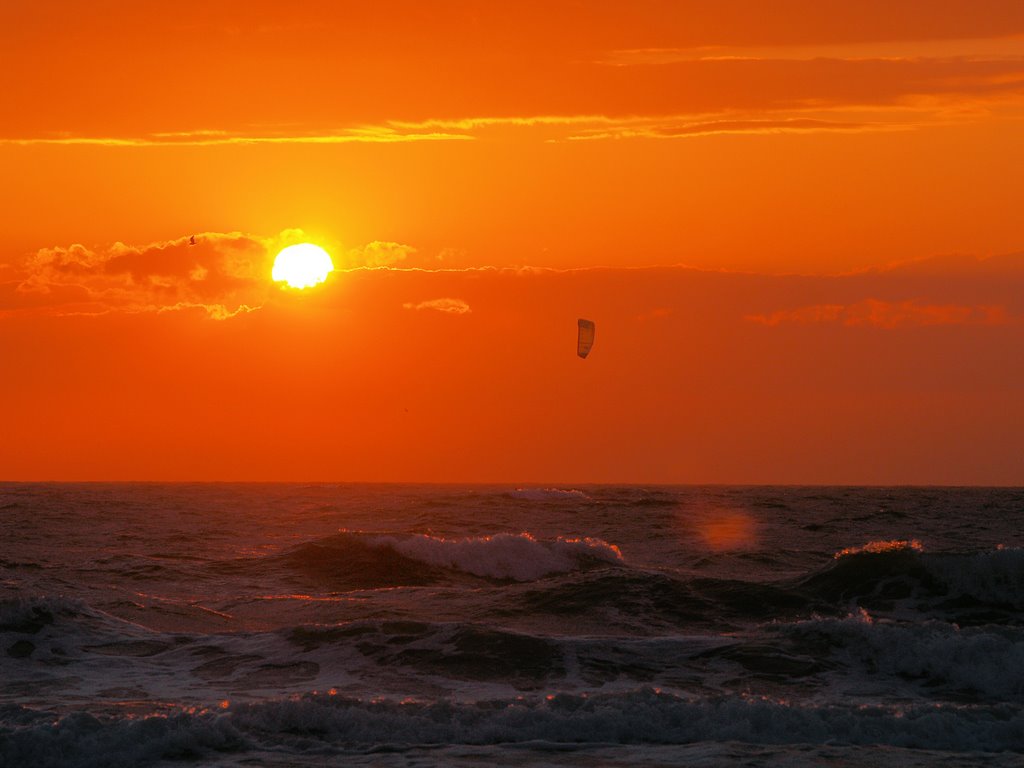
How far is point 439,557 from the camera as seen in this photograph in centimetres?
3222

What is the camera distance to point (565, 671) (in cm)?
1741

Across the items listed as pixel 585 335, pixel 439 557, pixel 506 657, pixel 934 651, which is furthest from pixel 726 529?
pixel 506 657

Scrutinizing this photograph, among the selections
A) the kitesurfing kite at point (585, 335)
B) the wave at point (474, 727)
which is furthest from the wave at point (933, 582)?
the kitesurfing kite at point (585, 335)

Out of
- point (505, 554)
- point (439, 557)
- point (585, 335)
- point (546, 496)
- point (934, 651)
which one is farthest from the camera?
point (546, 496)

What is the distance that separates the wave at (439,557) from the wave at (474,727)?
585 inches

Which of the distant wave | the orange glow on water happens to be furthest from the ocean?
the distant wave

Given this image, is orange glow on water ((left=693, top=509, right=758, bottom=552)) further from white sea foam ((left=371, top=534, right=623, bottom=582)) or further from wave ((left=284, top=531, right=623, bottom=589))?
wave ((left=284, top=531, right=623, bottom=589))

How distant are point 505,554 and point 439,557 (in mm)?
1863

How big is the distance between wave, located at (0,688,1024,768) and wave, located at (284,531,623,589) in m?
14.9

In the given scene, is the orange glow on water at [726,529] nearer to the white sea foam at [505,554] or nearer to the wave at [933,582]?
the white sea foam at [505,554]

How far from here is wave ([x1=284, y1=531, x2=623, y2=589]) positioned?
99.2 ft

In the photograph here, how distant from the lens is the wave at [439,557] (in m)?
30.2

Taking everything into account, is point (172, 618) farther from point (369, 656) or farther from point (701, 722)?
point (701, 722)

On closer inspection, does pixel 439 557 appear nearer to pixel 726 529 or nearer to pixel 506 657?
pixel 506 657
